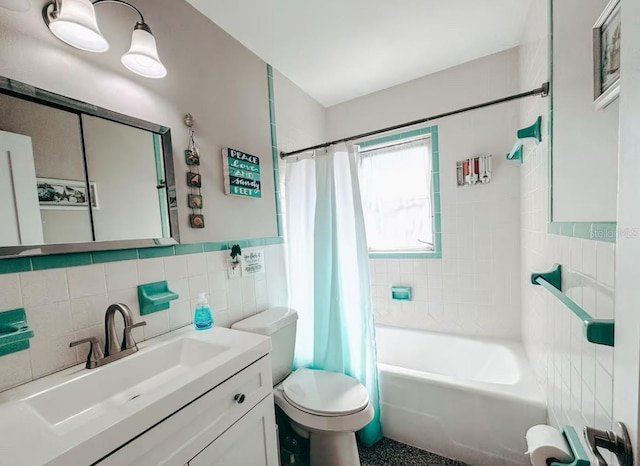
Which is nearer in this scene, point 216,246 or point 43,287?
point 43,287

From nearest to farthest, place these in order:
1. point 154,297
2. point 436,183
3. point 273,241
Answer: point 154,297 < point 273,241 < point 436,183

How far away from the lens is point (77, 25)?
0.86m

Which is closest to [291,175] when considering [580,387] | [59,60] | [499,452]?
[59,60]

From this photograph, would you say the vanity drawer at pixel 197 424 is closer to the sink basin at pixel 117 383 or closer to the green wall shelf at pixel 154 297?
the sink basin at pixel 117 383

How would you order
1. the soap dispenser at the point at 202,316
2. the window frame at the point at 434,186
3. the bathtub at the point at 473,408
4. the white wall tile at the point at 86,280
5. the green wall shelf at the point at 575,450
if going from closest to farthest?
the green wall shelf at the point at 575,450 → the white wall tile at the point at 86,280 → the soap dispenser at the point at 202,316 → the bathtub at the point at 473,408 → the window frame at the point at 434,186

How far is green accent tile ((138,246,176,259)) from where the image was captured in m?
1.10

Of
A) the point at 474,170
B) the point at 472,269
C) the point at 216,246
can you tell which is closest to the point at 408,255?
the point at 472,269

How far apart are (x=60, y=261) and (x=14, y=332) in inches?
8.9

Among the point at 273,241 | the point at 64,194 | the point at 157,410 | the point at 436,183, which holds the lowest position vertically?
the point at 157,410

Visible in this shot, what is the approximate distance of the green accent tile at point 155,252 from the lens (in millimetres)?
1098

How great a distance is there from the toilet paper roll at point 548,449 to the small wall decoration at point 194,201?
5.14 ft

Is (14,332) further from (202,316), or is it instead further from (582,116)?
(582,116)

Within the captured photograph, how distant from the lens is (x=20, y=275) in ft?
2.63

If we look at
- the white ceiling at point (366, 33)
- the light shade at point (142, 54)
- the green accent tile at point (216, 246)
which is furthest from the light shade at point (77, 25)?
the green accent tile at point (216, 246)
